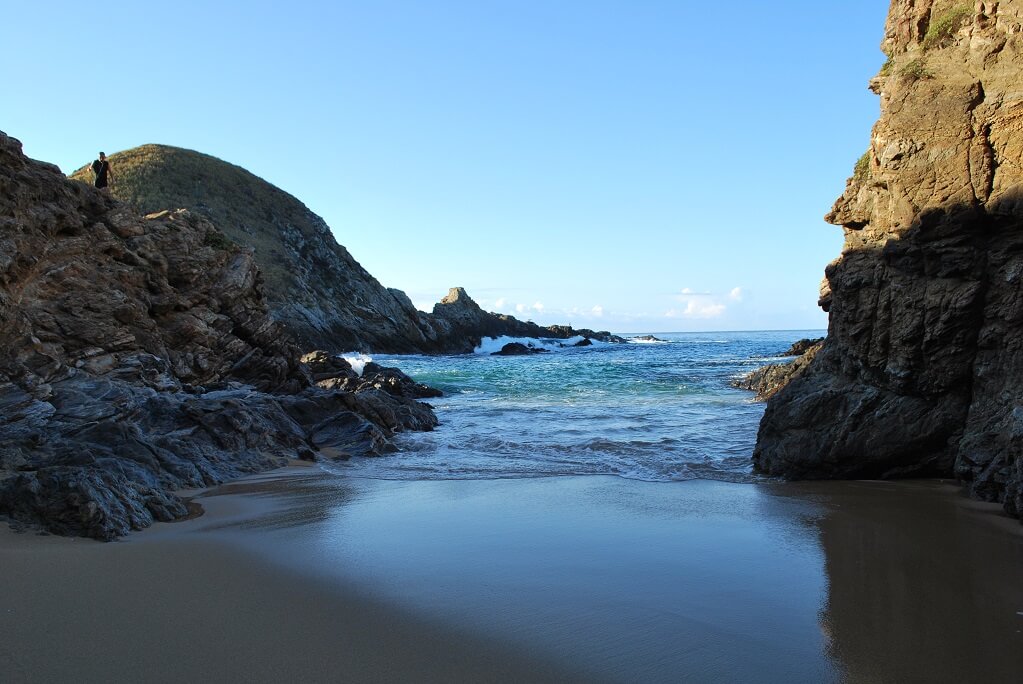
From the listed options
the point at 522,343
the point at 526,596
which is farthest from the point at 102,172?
the point at 522,343

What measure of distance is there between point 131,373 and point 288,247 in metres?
41.5

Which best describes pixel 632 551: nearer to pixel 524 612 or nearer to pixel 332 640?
pixel 524 612

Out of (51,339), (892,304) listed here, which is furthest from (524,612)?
(51,339)

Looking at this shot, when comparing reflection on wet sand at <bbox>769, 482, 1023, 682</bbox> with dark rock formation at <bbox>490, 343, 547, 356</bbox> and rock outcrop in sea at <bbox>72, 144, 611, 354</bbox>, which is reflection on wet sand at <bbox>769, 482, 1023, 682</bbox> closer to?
rock outcrop in sea at <bbox>72, 144, 611, 354</bbox>

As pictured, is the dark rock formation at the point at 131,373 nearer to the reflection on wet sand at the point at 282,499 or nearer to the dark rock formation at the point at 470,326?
the reflection on wet sand at the point at 282,499

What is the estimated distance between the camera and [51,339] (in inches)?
370

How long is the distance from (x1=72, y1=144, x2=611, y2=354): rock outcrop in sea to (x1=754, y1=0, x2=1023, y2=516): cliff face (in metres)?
31.2

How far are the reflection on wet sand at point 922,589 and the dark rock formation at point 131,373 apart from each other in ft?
15.3

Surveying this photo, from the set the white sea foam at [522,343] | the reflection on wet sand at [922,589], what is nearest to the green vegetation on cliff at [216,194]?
the white sea foam at [522,343]

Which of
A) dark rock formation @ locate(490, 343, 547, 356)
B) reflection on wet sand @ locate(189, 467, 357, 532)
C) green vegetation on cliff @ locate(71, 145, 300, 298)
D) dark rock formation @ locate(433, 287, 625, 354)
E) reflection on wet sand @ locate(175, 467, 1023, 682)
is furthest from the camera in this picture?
dark rock formation @ locate(433, 287, 625, 354)

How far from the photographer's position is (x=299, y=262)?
47625mm

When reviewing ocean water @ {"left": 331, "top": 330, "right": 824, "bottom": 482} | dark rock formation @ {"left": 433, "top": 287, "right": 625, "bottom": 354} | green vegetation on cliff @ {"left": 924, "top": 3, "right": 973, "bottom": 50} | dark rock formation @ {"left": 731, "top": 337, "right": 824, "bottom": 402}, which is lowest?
ocean water @ {"left": 331, "top": 330, "right": 824, "bottom": 482}

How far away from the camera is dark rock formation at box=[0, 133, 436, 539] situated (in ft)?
18.5

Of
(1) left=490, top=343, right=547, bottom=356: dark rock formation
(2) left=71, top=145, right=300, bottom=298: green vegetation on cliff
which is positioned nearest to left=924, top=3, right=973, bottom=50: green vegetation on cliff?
(2) left=71, top=145, right=300, bottom=298: green vegetation on cliff
